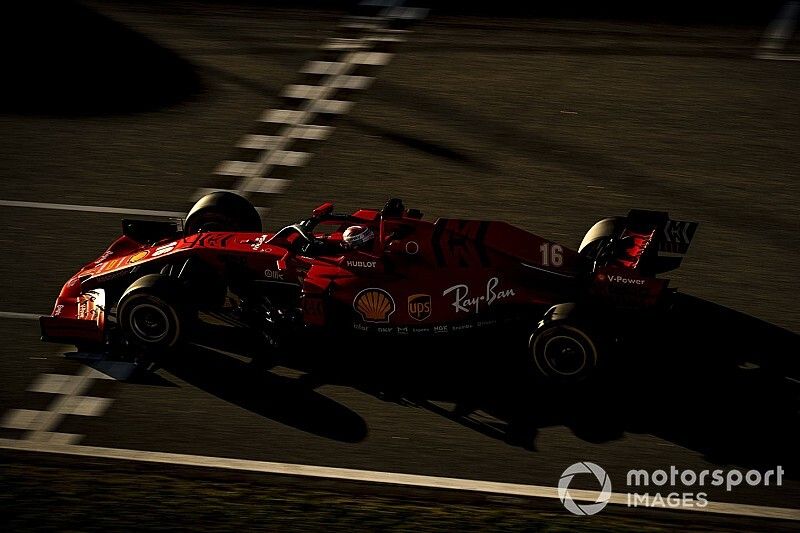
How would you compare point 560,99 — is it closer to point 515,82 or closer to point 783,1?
point 515,82

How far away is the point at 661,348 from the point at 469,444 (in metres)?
2.46

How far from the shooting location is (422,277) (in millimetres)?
11609

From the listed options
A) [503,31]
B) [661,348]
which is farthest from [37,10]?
[661,348]

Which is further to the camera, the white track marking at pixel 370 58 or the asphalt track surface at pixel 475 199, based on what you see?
the white track marking at pixel 370 58

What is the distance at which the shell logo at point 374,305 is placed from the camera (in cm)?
1162

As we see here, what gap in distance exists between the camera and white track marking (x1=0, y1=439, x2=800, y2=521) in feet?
32.6

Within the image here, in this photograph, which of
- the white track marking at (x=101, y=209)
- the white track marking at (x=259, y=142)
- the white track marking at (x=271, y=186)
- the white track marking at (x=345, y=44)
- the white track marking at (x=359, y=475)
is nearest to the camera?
the white track marking at (x=359, y=475)

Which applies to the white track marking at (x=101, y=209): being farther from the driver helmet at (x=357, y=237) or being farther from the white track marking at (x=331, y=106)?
the driver helmet at (x=357, y=237)

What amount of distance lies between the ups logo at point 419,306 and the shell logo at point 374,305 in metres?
0.17

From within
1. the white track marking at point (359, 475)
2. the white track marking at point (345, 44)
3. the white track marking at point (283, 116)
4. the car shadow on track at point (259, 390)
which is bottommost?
the white track marking at point (359, 475)

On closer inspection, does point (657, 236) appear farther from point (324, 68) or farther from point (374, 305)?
point (324, 68)

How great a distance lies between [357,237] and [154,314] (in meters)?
2.14

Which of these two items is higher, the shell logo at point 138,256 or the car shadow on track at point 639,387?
the shell logo at point 138,256

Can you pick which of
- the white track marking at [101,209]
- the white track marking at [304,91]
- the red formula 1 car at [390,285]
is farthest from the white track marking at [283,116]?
the red formula 1 car at [390,285]
